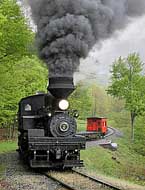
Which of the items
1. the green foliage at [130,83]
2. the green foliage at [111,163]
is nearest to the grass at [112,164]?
the green foliage at [111,163]

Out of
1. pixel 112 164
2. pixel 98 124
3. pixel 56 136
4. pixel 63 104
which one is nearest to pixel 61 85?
pixel 63 104

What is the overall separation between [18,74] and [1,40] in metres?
3.86

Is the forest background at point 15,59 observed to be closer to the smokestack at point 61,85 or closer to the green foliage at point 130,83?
the smokestack at point 61,85

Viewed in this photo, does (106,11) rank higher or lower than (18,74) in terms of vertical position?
higher

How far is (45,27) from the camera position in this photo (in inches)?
527

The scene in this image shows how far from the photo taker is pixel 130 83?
3650cm

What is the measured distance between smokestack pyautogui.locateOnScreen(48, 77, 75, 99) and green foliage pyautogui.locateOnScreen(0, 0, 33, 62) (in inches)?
179

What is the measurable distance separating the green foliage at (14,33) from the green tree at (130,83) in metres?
19.5

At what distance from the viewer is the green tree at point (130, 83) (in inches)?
1399

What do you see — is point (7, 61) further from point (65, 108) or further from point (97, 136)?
point (97, 136)

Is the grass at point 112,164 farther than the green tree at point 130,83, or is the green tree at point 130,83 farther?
the green tree at point 130,83

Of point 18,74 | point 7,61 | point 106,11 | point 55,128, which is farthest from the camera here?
point 18,74

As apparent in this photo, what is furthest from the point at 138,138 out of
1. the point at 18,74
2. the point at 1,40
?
the point at 1,40

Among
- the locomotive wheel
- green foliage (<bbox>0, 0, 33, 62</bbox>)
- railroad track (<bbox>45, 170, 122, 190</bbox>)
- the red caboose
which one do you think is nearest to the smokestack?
the locomotive wheel
